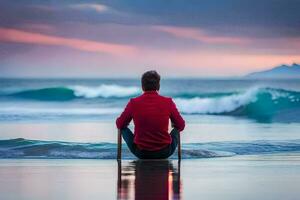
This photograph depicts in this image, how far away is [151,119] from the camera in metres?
7.23

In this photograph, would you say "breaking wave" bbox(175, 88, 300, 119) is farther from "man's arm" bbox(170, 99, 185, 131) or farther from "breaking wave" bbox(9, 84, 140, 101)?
"man's arm" bbox(170, 99, 185, 131)

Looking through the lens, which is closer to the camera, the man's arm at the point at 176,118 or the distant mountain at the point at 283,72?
the man's arm at the point at 176,118

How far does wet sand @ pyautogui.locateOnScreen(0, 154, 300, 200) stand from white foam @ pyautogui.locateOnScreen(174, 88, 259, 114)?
478 inches

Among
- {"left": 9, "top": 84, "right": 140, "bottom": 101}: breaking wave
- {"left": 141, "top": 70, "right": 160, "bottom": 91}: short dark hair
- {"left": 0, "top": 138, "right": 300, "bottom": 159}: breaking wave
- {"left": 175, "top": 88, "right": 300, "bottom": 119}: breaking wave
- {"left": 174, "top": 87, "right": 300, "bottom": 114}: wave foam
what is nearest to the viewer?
{"left": 141, "top": 70, "right": 160, "bottom": 91}: short dark hair

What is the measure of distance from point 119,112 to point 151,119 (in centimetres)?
1266

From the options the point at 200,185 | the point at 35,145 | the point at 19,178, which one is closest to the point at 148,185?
the point at 200,185

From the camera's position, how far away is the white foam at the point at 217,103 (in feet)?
67.5

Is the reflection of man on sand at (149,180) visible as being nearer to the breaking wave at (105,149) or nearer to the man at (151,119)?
the man at (151,119)

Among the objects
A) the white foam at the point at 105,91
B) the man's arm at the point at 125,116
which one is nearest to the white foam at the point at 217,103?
the white foam at the point at 105,91

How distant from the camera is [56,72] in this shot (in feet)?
103

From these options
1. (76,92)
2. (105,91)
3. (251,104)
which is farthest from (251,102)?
(76,92)

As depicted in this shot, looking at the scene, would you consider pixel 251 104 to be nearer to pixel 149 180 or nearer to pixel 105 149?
pixel 105 149

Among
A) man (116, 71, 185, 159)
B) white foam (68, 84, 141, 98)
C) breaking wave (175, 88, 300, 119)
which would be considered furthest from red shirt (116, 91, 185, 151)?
white foam (68, 84, 141, 98)

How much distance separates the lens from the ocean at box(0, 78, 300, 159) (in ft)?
30.6
